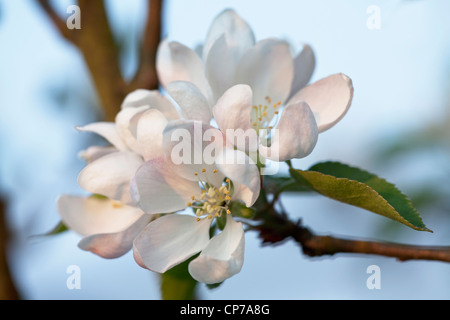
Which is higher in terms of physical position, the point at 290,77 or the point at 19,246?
the point at 290,77

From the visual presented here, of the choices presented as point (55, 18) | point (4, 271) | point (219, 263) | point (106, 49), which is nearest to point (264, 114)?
point (219, 263)

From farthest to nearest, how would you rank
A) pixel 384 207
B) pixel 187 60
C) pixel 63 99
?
pixel 63 99, pixel 187 60, pixel 384 207

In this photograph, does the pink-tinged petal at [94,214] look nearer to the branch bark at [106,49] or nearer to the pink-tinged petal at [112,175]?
the pink-tinged petal at [112,175]

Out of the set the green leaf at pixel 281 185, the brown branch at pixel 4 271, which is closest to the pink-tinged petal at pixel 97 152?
the green leaf at pixel 281 185

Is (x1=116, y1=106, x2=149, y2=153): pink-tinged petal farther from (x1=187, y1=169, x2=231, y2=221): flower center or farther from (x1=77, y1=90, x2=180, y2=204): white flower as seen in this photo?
(x1=187, y1=169, x2=231, y2=221): flower center

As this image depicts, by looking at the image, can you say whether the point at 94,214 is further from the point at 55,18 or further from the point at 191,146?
the point at 55,18
